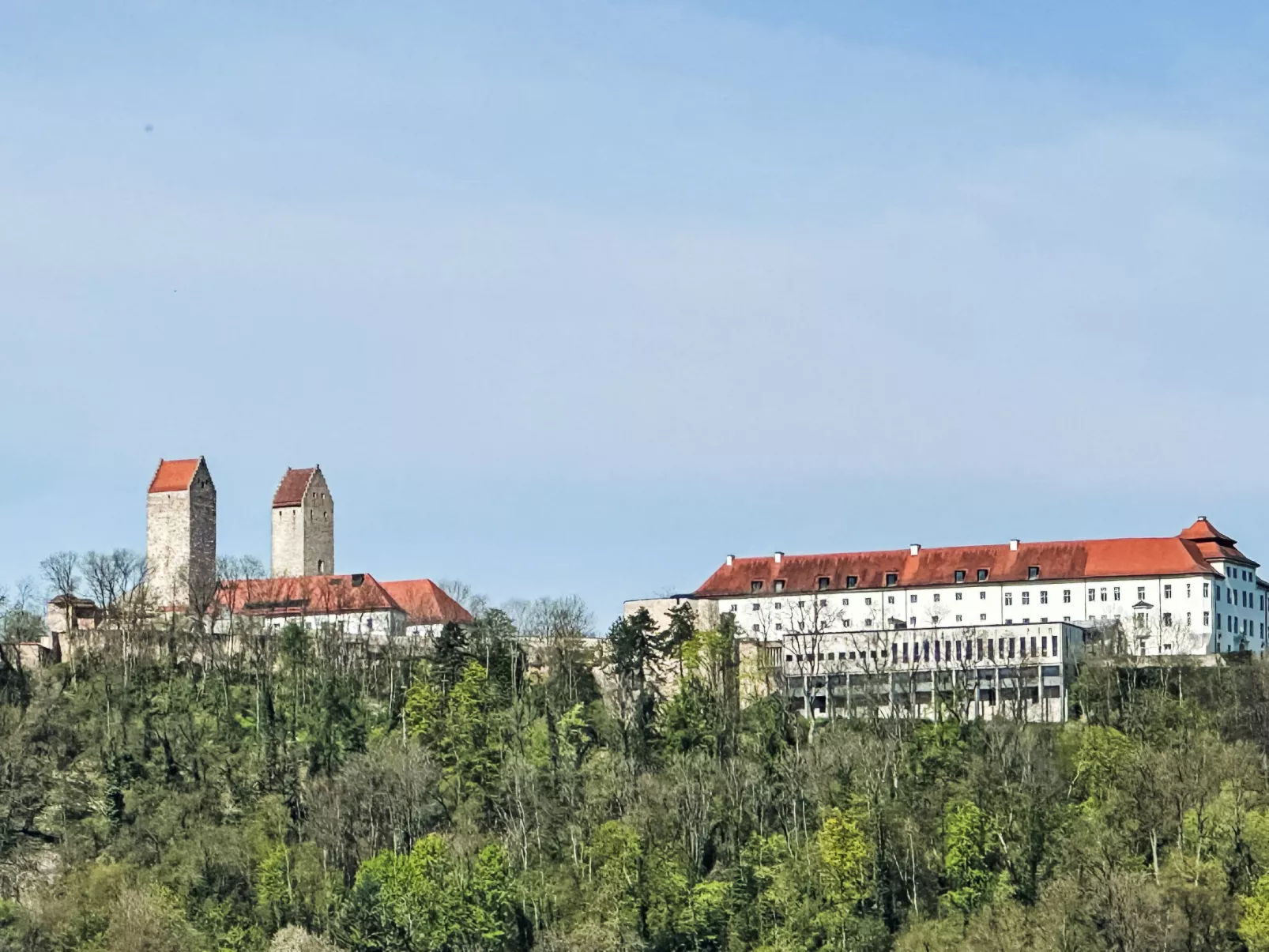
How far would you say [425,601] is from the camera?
5689 inches

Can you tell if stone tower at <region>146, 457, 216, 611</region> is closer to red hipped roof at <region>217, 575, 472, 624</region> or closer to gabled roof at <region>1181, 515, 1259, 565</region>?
red hipped roof at <region>217, 575, 472, 624</region>

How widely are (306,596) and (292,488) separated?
1222 cm

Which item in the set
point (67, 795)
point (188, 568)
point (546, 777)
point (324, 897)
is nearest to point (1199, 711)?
Answer: point (546, 777)

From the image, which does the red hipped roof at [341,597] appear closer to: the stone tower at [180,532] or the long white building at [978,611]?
the stone tower at [180,532]

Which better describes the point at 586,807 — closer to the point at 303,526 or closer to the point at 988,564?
the point at 988,564

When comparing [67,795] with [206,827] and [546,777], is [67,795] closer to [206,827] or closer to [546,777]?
[206,827]

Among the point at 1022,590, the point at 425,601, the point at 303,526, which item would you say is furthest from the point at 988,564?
the point at 303,526

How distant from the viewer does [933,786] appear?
101812mm

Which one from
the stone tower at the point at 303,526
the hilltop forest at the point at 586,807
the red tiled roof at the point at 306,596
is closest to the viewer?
the hilltop forest at the point at 586,807

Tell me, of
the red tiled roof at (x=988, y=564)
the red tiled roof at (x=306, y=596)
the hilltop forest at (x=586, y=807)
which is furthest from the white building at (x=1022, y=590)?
the red tiled roof at (x=306, y=596)

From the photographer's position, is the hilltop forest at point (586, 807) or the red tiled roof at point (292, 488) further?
the red tiled roof at point (292, 488)

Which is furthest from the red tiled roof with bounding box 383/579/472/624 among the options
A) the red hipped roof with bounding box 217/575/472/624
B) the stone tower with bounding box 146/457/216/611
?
the stone tower with bounding box 146/457/216/611

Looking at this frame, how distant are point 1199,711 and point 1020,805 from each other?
48.8 ft

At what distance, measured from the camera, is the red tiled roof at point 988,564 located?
130250mm
